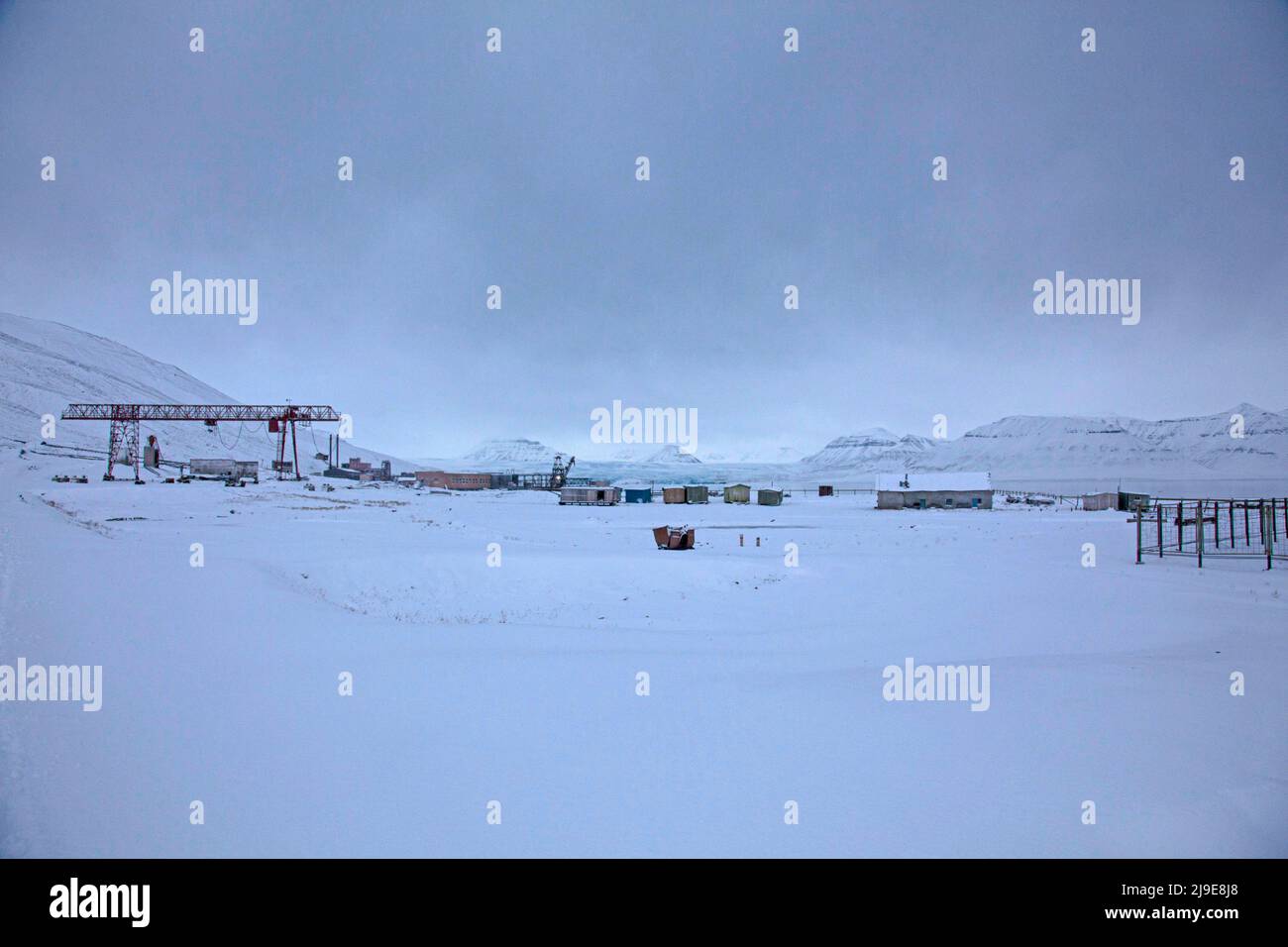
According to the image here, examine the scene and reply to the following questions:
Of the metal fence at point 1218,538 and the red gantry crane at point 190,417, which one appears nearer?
the metal fence at point 1218,538

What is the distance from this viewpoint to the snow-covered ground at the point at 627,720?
541 cm

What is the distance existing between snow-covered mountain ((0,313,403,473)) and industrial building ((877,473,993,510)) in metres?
100.0

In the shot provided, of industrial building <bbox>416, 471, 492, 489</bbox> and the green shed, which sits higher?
industrial building <bbox>416, 471, 492, 489</bbox>

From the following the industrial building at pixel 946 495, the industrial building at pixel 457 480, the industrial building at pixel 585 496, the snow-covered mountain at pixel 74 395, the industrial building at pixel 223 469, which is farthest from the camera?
the industrial building at pixel 457 480

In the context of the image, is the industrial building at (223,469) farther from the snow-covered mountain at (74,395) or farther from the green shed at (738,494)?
the green shed at (738,494)

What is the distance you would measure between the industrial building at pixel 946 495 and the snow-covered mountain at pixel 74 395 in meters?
100.0

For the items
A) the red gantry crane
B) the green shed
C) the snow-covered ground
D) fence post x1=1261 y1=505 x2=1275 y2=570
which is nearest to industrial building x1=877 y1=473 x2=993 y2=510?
the green shed

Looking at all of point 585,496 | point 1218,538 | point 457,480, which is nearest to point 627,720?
point 1218,538

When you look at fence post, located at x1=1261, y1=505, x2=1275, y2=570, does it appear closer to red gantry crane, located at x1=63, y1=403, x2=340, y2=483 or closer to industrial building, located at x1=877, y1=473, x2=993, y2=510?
industrial building, located at x1=877, y1=473, x2=993, y2=510

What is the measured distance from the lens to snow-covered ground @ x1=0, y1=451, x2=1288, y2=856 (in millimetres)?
5414

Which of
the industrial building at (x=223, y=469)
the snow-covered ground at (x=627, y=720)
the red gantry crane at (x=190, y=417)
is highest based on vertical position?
the red gantry crane at (x=190, y=417)

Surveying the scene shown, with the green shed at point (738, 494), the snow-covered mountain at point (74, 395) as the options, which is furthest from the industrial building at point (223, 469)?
the green shed at point (738, 494)
